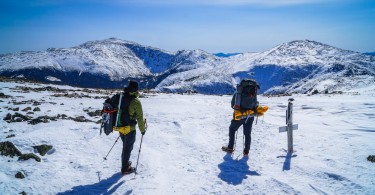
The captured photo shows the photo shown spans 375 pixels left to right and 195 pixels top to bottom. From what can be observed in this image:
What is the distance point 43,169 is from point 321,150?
991 cm

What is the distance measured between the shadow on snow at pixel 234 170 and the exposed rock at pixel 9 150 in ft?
22.4

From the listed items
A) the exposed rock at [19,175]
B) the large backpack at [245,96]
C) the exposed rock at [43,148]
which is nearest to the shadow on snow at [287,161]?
the large backpack at [245,96]

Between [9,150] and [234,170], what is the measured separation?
298 inches

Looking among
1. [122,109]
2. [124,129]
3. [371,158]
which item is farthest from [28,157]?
[371,158]

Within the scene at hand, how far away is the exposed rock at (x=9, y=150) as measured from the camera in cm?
964

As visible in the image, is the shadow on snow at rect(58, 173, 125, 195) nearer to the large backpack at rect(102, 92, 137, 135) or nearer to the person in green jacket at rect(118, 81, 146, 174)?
the person in green jacket at rect(118, 81, 146, 174)

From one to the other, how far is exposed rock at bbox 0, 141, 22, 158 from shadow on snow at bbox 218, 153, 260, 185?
683cm

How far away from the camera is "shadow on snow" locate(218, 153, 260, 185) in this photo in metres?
8.67

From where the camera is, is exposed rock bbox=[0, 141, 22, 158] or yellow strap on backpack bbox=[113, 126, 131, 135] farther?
exposed rock bbox=[0, 141, 22, 158]

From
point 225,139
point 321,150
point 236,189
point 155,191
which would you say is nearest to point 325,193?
point 236,189

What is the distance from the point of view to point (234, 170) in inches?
369

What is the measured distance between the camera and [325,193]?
769 cm

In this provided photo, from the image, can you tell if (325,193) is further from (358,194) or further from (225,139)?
(225,139)

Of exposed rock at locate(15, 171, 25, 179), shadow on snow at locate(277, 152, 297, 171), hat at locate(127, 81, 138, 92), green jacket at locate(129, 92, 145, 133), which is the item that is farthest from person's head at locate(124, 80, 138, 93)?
shadow on snow at locate(277, 152, 297, 171)
